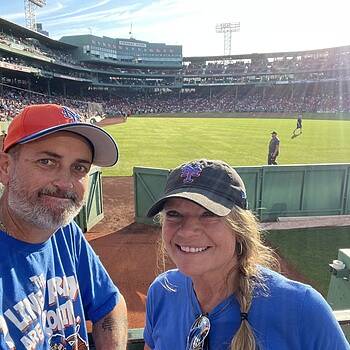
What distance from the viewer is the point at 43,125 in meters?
2.01

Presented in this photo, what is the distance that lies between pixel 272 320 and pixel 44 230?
4.37ft

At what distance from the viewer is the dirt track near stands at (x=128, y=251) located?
6434mm

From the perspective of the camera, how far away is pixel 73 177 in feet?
7.08

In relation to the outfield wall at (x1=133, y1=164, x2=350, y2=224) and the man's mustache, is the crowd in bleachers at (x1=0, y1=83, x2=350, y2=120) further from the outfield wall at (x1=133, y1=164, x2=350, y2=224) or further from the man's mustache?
the man's mustache

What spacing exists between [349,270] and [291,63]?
83.6 m

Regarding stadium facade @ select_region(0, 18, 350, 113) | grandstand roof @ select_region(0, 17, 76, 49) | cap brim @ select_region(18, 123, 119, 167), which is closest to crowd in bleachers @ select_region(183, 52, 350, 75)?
stadium facade @ select_region(0, 18, 350, 113)

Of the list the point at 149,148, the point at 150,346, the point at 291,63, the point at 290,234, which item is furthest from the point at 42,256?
the point at 291,63

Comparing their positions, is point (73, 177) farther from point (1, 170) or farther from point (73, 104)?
point (73, 104)

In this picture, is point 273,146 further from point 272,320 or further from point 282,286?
point 272,320

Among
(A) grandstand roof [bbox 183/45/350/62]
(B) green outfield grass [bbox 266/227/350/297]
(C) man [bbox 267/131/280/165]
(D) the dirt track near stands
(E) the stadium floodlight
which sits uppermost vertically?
(E) the stadium floodlight

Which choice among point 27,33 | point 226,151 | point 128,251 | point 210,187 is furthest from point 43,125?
point 27,33

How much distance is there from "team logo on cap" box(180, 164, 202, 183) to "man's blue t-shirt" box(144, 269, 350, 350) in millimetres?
616

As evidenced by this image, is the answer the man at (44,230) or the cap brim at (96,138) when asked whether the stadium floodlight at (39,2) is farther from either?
the man at (44,230)

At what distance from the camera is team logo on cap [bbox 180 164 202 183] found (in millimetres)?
1873
